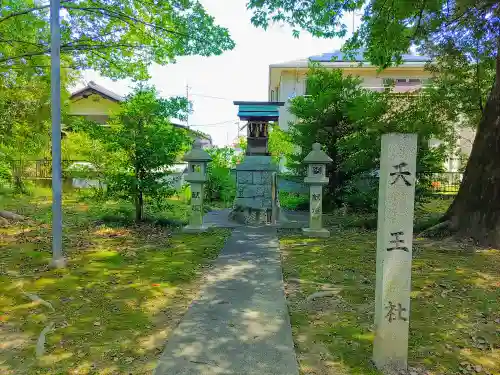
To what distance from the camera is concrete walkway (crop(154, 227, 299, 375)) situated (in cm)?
309

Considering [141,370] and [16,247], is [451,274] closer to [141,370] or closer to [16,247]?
[141,370]

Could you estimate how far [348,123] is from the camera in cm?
1316

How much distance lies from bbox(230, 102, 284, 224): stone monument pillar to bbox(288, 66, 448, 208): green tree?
253 cm

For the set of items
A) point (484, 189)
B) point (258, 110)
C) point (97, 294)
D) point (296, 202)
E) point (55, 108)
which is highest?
point (258, 110)

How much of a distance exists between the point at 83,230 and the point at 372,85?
18.1 m

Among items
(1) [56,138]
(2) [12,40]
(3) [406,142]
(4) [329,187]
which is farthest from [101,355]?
(4) [329,187]

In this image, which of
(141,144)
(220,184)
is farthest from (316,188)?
(220,184)

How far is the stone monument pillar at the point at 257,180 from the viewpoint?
10.5m

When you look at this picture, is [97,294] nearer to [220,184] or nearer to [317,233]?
[317,233]

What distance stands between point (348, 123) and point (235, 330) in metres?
10.7

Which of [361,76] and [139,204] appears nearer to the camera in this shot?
[139,204]

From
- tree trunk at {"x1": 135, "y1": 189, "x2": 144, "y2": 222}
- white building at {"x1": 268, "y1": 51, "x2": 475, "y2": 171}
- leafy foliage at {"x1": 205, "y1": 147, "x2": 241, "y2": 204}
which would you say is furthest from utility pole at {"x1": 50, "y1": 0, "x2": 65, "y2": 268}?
white building at {"x1": 268, "y1": 51, "x2": 475, "y2": 171}

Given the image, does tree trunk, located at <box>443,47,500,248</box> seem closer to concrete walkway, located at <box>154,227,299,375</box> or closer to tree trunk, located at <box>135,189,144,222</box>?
concrete walkway, located at <box>154,227,299,375</box>

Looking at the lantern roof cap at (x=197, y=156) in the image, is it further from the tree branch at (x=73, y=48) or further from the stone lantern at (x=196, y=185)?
the tree branch at (x=73, y=48)
